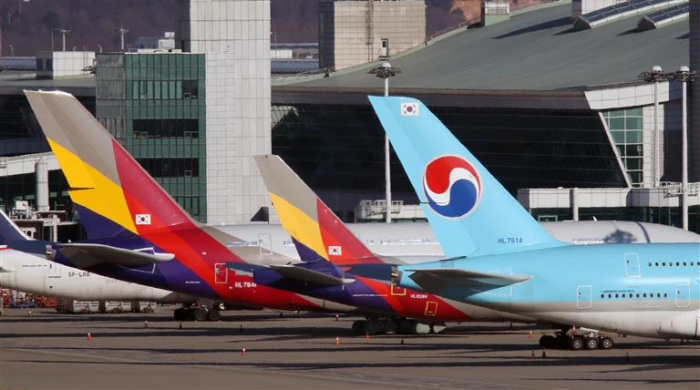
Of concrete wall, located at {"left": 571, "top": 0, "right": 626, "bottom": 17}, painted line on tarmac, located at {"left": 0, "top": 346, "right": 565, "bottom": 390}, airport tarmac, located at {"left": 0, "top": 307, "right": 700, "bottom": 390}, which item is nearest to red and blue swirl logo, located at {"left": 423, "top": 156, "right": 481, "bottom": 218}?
airport tarmac, located at {"left": 0, "top": 307, "right": 700, "bottom": 390}

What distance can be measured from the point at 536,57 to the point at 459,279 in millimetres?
103801

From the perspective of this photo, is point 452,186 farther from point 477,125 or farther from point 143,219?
point 477,125

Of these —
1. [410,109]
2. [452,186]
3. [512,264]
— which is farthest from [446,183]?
[512,264]

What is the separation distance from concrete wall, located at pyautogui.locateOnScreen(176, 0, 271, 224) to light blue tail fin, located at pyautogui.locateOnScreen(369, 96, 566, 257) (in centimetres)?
7461

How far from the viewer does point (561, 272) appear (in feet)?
175

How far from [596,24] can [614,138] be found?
36147mm

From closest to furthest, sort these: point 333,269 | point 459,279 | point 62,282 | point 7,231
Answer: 1. point 459,279
2. point 333,269
3. point 62,282
4. point 7,231

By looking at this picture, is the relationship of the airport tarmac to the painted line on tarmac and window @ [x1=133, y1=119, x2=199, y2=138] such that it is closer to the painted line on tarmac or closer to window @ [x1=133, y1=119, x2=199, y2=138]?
the painted line on tarmac

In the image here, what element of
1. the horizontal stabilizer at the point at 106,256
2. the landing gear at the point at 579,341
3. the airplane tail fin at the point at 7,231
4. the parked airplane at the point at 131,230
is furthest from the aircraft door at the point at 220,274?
the airplane tail fin at the point at 7,231

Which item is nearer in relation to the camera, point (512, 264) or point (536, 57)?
point (512, 264)

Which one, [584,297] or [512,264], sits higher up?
[512,264]

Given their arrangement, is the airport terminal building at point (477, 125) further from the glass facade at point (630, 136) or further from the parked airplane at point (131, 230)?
the parked airplane at point (131, 230)

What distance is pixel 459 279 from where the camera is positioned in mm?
52531

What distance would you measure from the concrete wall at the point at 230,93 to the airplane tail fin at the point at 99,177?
58340mm
